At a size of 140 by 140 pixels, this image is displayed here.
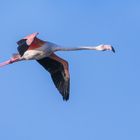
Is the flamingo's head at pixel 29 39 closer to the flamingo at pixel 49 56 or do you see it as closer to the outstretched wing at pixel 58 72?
the flamingo at pixel 49 56

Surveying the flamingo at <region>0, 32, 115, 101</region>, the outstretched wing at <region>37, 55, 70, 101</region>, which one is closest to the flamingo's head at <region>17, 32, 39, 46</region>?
the flamingo at <region>0, 32, 115, 101</region>

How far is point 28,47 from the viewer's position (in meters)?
32.4

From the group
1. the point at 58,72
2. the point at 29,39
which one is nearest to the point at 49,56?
the point at 58,72

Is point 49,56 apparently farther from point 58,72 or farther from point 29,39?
point 29,39

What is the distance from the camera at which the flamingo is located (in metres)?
32.5

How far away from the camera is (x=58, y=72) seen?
3600cm

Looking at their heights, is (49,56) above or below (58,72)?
above

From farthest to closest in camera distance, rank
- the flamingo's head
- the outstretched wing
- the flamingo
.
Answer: the outstretched wing < the flamingo < the flamingo's head

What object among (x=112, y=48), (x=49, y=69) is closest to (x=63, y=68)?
(x=49, y=69)

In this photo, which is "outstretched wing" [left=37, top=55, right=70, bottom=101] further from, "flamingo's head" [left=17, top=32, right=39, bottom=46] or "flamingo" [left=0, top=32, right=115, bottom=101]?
"flamingo's head" [left=17, top=32, right=39, bottom=46]

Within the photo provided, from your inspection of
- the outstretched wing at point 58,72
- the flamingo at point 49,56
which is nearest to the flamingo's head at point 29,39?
the flamingo at point 49,56

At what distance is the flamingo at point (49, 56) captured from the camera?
32469mm

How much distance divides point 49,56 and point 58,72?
710 mm

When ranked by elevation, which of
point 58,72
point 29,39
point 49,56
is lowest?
point 58,72
